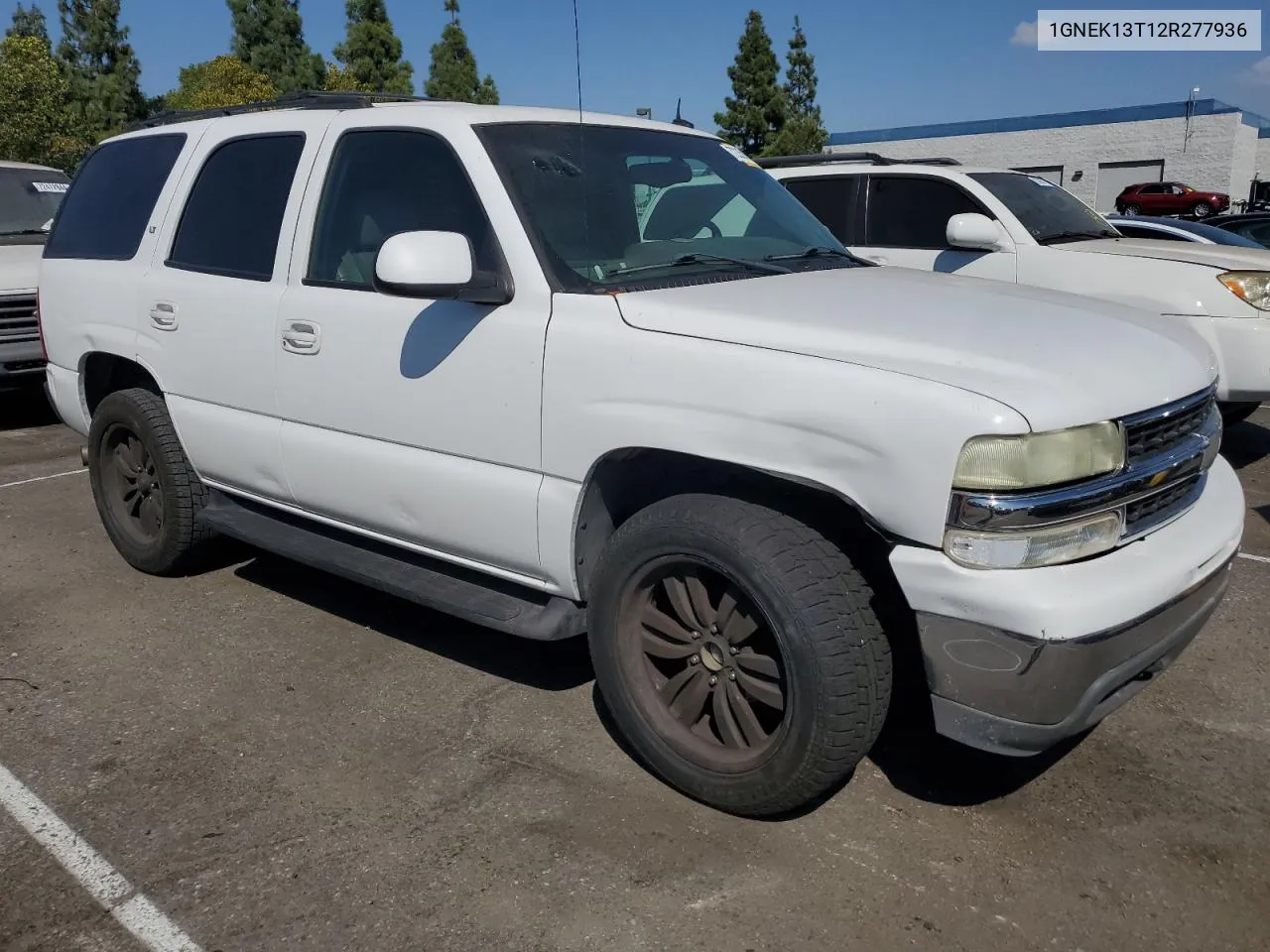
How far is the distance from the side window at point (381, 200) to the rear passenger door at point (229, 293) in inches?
6.7

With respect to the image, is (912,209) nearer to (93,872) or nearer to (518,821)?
(518,821)

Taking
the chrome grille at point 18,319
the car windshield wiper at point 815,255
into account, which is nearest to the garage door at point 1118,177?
the chrome grille at point 18,319

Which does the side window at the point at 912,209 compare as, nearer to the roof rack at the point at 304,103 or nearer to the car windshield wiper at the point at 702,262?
the roof rack at the point at 304,103

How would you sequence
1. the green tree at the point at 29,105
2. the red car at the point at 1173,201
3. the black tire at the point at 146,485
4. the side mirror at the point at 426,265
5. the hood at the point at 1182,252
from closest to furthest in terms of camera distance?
the side mirror at the point at 426,265 → the black tire at the point at 146,485 → the hood at the point at 1182,252 → the green tree at the point at 29,105 → the red car at the point at 1173,201

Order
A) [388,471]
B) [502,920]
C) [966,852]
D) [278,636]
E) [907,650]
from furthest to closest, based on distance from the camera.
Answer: [278,636]
[388,471]
[907,650]
[966,852]
[502,920]

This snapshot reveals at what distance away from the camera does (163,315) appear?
176 inches

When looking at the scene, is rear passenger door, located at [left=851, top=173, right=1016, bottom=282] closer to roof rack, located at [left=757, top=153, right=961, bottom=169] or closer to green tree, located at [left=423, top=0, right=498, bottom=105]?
roof rack, located at [left=757, top=153, right=961, bottom=169]

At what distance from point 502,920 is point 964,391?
1.66m

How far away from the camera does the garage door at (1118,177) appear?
43344 millimetres

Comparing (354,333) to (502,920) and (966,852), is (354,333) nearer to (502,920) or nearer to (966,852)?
(502,920)

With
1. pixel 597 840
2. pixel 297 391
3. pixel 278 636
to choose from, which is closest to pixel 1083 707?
pixel 597 840

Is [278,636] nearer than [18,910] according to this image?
No

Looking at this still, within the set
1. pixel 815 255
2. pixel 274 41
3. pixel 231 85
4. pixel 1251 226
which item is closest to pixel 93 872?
pixel 815 255

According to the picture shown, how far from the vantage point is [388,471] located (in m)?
3.61
